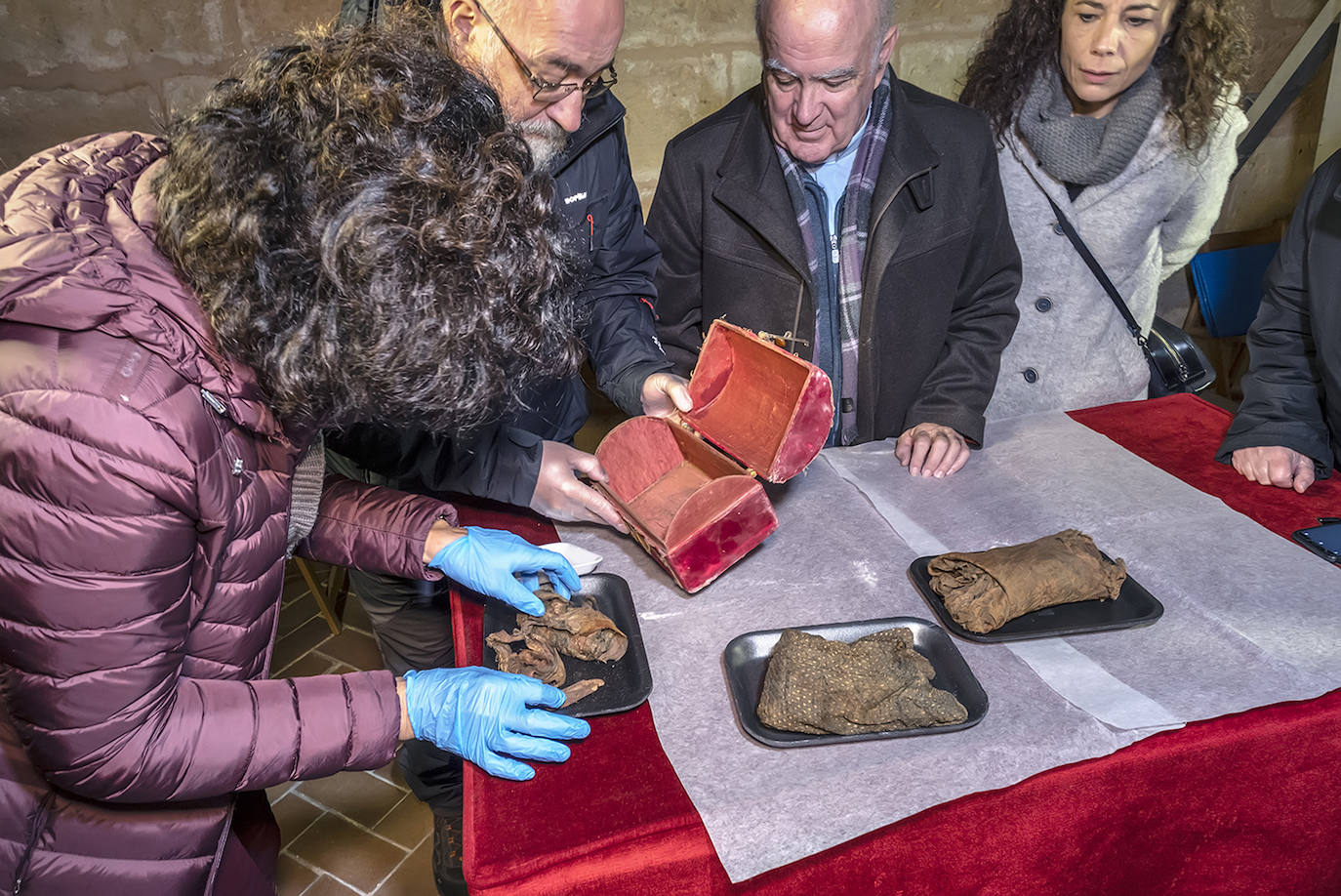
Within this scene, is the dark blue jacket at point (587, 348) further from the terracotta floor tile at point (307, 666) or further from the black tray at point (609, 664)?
Result: the terracotta floor tile at point (307, 666)

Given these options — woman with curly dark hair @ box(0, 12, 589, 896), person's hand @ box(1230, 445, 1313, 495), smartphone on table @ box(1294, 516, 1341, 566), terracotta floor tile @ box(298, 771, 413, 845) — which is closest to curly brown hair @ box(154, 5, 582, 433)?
woman with curly dark hair @ box(0, 12, 589, 896)

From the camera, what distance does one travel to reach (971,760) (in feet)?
4.30

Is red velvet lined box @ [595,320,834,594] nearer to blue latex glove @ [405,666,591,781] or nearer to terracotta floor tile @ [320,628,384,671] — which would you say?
blue latex glove @ [405,666,591,781]

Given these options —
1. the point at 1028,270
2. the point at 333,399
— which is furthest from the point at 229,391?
the point at 1028,270

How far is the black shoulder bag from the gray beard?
1.46 meters

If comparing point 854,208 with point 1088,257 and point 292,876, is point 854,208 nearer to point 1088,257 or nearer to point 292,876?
point 1088,257

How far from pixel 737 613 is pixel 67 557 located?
1.07m

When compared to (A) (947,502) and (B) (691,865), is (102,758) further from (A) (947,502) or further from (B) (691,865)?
(A) (947,502)

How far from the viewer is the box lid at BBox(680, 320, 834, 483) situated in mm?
1737

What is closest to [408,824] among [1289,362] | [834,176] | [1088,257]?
[834,176]

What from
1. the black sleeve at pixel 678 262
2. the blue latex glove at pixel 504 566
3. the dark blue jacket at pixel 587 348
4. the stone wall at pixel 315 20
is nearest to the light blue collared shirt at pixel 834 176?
the black sleeve at pixel 678 262

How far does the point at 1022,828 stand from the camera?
1.32 metres

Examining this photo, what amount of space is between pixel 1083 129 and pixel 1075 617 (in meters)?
1.53

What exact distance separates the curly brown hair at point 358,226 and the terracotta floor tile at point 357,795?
1.99m
